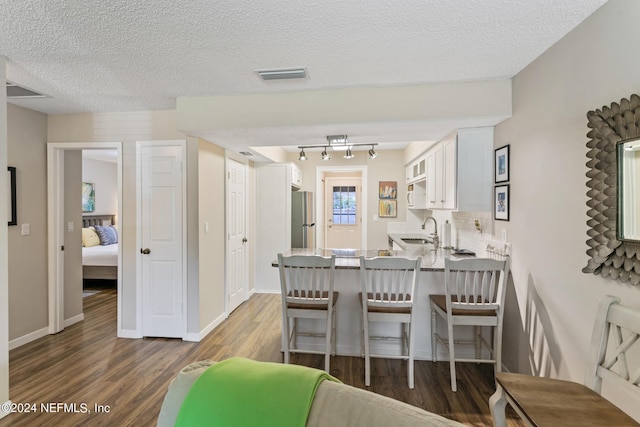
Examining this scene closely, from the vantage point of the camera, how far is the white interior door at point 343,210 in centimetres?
729

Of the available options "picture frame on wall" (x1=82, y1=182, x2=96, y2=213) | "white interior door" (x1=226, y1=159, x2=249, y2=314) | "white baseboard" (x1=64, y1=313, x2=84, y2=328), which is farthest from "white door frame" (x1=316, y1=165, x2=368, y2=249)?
"picture frame on wall" (x1=82, y1=182, x2=96, y2=213)

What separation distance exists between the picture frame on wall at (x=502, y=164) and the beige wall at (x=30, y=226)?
466cm

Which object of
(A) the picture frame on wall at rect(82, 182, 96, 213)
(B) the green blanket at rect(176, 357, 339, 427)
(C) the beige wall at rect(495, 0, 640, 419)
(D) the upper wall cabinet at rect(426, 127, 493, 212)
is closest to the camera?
(B) the green blanket at rect(176, 357, 339, 427)

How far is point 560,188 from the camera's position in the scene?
1887 millimetres

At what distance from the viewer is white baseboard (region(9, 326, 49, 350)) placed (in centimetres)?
302

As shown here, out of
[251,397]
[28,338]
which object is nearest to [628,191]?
[251,397]

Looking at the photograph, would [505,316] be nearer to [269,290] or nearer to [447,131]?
[447,131]

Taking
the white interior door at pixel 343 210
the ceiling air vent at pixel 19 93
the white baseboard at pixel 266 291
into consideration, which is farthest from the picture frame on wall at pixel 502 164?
the white interior door at pixel 343 210

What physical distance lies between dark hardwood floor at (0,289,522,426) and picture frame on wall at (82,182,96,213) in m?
3.65

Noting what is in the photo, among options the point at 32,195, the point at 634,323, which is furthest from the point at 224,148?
the point at 634,323

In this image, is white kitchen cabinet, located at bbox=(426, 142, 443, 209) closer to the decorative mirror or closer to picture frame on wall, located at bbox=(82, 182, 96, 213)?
the decorative mirror

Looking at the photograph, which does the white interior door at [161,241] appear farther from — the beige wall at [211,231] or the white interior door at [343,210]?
the white interior door at [343,210]

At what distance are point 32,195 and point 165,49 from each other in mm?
2534

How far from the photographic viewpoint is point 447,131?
2.95 m
